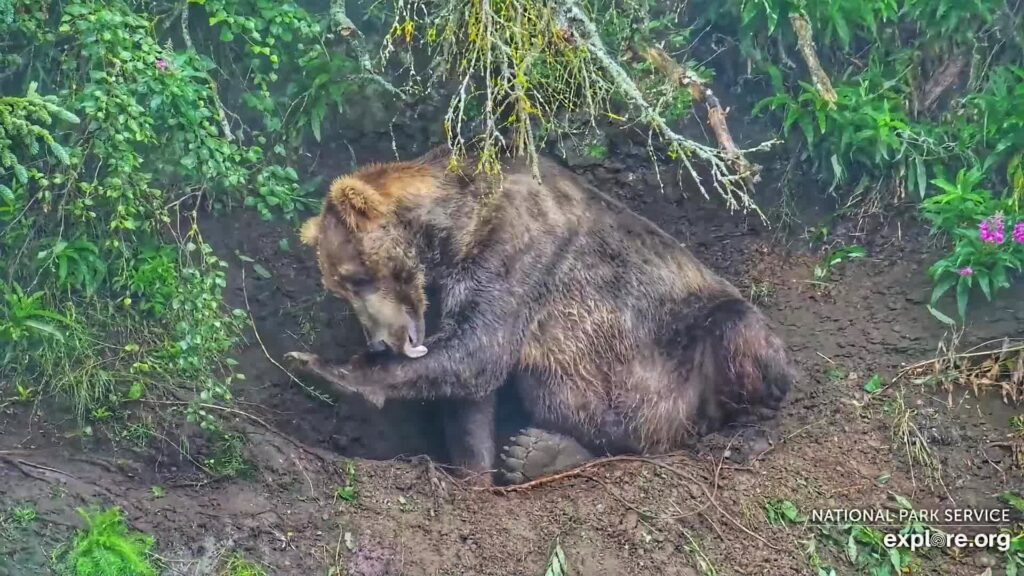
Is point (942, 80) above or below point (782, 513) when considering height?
above

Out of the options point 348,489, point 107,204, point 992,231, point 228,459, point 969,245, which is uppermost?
point 107,204

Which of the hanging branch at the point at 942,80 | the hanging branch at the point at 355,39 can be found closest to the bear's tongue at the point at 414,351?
the hanging branch at the point at 355,39

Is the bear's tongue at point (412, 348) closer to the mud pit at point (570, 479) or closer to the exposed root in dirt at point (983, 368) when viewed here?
the mud pit at point (570, 479)

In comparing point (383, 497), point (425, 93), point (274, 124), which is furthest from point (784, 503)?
point (274, 124)

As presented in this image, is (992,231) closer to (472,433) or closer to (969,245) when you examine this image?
(969,245)

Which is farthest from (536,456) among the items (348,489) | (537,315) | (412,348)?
(348,489)

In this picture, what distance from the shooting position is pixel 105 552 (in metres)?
4.01

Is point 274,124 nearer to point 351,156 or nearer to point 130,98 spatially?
point 351,156

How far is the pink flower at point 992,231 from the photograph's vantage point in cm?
519

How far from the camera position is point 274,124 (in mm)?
5422

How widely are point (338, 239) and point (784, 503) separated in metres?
2.54

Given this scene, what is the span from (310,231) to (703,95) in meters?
2.28

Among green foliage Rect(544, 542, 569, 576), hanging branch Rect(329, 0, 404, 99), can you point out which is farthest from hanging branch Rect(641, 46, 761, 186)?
green foliage Rect(544, 542, 569, 576)

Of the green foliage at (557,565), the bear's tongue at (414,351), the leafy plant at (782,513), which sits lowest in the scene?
the leafy plant at (782,513)
